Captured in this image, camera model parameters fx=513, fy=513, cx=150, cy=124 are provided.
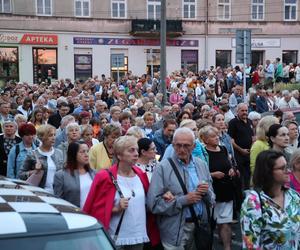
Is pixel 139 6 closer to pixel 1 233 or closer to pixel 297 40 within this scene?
pixel 297 40

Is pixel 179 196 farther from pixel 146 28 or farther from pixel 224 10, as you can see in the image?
pixel 224 10

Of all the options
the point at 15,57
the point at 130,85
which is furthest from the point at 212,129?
the point at 15,57

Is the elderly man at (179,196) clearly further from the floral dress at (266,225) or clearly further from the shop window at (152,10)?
the shop window at (152,10)

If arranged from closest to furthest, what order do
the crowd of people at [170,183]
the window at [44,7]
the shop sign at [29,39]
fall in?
the crowd of people at [170,183] < the shop sign at [29,39] < the window at [44,7]

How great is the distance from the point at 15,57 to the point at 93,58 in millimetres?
5559

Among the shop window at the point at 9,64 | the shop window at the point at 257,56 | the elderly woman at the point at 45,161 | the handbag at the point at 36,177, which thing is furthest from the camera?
the shop window at the point at 257,56

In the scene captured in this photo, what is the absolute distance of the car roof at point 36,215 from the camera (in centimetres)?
283

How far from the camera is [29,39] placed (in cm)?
3575

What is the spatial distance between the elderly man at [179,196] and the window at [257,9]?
3768cm

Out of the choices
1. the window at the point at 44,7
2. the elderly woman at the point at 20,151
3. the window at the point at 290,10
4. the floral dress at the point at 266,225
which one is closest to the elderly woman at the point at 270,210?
the floral dress at the point at 266,225

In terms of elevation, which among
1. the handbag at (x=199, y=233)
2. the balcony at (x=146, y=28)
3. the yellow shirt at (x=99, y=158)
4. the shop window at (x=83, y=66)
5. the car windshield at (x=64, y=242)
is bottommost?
the handbag at (x=199, y=233)

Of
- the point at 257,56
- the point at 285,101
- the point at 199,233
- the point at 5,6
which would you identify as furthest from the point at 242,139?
the point at 257,56

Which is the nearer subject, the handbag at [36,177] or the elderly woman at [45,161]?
the handbag at [36,177]

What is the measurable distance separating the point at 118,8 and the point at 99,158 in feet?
108
